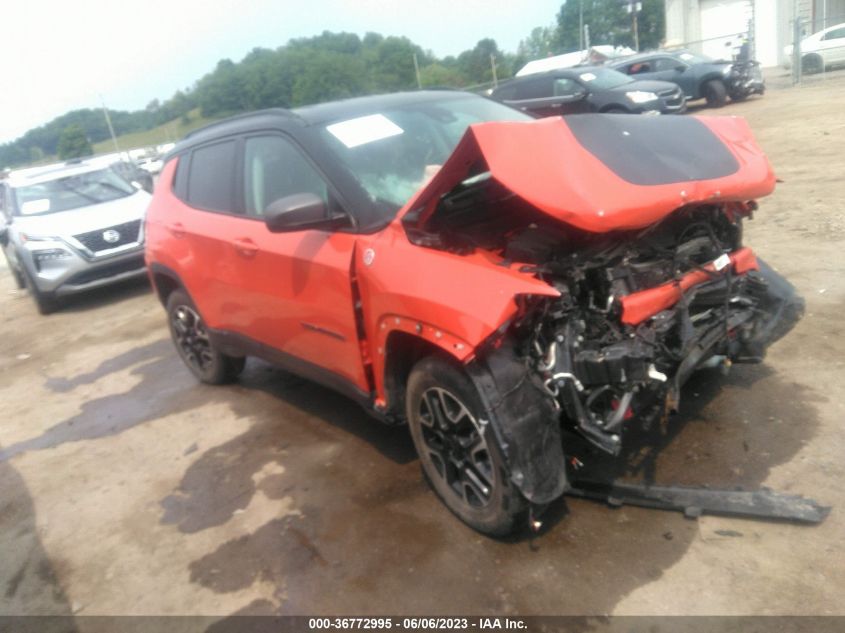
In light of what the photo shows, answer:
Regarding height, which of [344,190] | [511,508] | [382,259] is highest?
[344,190]

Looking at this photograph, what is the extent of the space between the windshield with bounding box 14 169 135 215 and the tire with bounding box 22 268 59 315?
988 millimetres

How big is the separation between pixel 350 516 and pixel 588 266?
1.70 m

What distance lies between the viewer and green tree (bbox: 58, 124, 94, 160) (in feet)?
102

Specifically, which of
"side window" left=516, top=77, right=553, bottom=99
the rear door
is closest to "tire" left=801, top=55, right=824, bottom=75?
"side window" left=516, top=77, right=553, bottom=99

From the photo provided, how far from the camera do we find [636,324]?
2959 mm

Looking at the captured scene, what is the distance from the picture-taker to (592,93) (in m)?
15.5

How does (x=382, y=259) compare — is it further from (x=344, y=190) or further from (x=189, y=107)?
(x=189, y=107)

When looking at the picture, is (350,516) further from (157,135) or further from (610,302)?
(157,135)

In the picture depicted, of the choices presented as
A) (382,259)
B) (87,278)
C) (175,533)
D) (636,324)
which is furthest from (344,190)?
(87,278)

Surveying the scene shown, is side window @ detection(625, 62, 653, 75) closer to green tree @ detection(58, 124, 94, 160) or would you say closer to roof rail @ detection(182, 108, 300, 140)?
roof rail @ detection(182, 108, 300, 140)

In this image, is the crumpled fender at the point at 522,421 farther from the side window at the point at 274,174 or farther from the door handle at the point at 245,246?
the door handle at the point at 245,246

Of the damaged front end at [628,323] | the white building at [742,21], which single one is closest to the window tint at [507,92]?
the damaged front end at [628,323]

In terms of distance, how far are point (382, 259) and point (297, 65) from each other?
12468 millimetres

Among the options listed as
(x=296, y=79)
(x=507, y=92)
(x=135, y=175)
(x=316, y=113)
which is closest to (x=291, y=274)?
(x=316, y=113)
